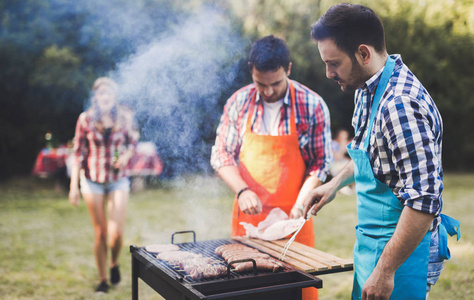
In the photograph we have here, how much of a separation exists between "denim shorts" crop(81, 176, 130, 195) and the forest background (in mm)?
577

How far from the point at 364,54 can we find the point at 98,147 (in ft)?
13.0

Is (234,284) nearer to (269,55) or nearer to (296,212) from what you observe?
(296,212)

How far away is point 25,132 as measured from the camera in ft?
44.1

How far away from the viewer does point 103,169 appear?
504 cm

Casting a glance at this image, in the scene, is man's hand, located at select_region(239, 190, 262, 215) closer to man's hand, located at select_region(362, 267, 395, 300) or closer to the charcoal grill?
the charcoal grill

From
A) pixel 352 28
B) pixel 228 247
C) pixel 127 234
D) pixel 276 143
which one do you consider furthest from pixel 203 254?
pixel 127 234

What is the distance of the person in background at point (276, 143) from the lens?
3.26 m

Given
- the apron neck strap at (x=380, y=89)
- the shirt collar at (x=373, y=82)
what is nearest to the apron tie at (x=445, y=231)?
the apron neck strap at (x=380, y=89)

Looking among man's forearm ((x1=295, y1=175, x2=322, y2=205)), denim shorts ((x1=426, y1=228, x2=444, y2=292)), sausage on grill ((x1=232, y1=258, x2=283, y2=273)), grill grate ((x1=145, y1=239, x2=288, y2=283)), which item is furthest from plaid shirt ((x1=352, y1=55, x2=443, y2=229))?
man's forearm ((x1=295, y1=175, x2=322, y2=205))

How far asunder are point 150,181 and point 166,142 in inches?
358

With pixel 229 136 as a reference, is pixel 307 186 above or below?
below

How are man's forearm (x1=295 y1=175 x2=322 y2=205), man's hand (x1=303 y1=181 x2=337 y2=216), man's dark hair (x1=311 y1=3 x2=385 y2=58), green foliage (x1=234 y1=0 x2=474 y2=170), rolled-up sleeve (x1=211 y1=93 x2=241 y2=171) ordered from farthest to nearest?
Answer: green foliage (x1=234 y1=0 x2=474 y2=170) → rolled-up sleeve (x1=211 y1=93 x2=241 y2=171) → man's forearm (x1=295 y1=175 x2=322 y2=205) → man's hand (x1=303 y1=181 x2=337 y2=216) → man's dark hair (x1=311 y1=3 x2=385 y2=58)

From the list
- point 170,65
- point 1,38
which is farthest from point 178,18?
point 170,65

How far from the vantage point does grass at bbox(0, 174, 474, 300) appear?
5104 millimetres
